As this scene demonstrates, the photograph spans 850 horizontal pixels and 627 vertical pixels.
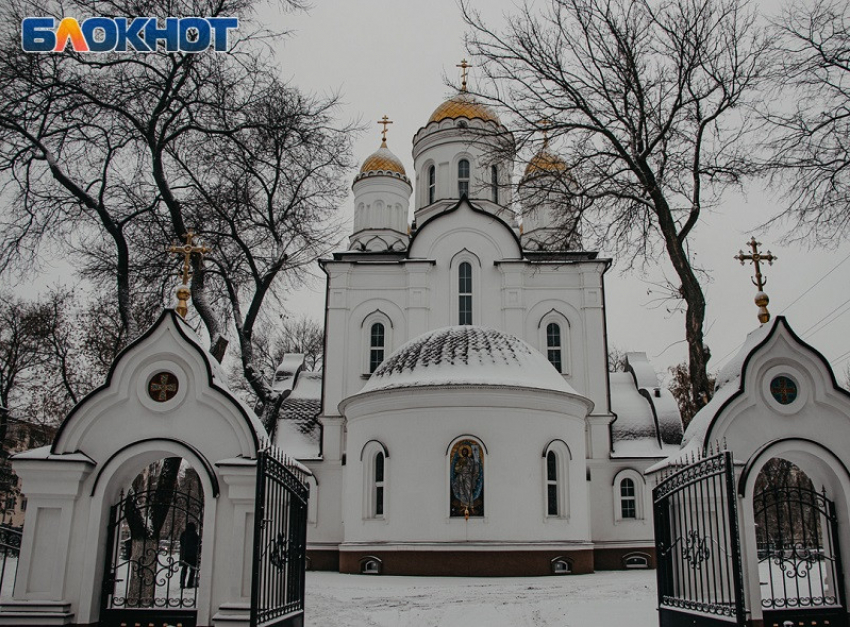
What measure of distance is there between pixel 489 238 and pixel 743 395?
16.9m

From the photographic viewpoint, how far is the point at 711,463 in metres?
7.85

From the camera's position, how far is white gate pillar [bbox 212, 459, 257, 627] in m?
8.20

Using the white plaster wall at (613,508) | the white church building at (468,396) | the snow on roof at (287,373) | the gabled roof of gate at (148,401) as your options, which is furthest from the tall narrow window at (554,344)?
the gabled roof of gate at (148,401)

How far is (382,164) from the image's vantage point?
30.6 m

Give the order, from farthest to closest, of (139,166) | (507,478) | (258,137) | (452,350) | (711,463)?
(452,350), (507,478), (258,137), (139,166), (711,463)

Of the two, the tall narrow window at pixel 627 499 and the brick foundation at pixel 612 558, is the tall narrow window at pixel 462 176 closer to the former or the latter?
the tall narrow window at pixel 627 499

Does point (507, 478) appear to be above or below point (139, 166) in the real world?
below

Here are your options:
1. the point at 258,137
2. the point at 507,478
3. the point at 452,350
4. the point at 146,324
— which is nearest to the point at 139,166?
the point at 258,137

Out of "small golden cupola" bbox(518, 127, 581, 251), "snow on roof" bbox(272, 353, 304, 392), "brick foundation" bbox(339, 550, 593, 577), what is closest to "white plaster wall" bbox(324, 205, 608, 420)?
"snow on roof" bbox(272, 353, 304, 392)

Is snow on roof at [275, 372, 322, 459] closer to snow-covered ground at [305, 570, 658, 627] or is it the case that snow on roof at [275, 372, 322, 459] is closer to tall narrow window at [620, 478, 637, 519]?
snow-covered ground at [305, 570, 658, 627]

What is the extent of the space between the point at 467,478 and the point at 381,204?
597 inches

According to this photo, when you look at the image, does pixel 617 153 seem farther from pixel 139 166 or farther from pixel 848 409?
pixel 139 166

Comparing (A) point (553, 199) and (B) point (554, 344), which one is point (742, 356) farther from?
(B) point (554, 344)

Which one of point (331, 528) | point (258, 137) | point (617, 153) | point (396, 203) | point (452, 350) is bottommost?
point (331, 528)
